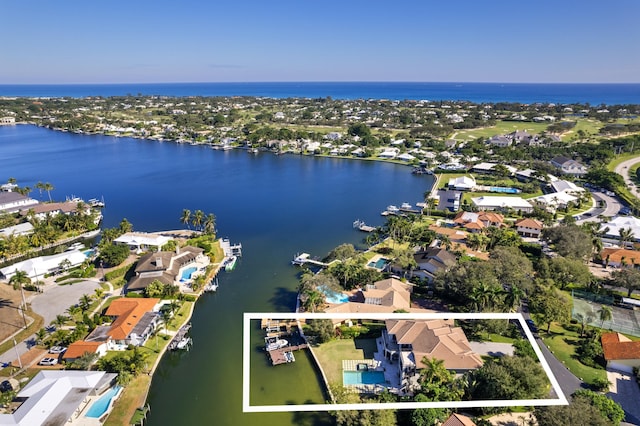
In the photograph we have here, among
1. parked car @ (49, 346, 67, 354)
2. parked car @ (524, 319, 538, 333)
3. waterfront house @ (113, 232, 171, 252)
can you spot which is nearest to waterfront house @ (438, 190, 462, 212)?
parked car @ (524, 319, 538, 333)

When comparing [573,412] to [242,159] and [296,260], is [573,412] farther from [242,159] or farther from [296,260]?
[242,159]

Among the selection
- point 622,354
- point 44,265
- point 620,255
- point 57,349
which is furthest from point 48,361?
point 620,255

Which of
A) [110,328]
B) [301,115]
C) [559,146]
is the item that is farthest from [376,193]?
[301,115]

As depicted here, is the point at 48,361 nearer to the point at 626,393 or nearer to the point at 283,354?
the point at 283,354

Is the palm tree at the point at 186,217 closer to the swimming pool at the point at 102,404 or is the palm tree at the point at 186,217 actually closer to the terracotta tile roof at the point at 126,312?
the terracotta tile roof at the point at 126,312

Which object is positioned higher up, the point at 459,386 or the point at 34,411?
the point at 459,386

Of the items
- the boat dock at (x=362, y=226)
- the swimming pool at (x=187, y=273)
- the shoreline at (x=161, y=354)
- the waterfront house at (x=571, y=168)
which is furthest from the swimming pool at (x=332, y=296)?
the waterfront house at (x=571, y=168)
